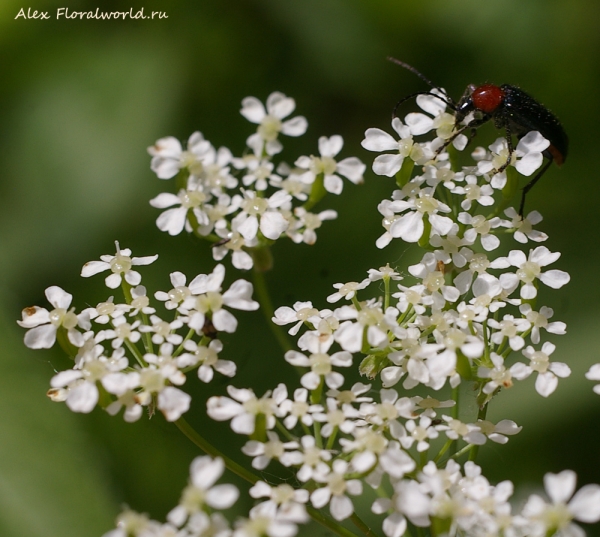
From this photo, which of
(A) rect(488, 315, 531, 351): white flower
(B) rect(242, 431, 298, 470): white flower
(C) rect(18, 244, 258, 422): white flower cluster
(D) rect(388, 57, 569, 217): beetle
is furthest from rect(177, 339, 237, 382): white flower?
(D) rect(388, 57, 569, 217): beetle

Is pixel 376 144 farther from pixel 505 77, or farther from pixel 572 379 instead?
pixel 505 77

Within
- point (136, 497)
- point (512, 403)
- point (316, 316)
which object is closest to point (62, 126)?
point (136, 497)

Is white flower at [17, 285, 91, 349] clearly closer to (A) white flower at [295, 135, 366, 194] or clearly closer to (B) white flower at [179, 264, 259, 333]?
(B) white flower at [179, 264, 259, 333]

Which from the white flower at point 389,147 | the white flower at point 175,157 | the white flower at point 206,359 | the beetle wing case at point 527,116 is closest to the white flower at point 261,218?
the white flower at point 175,157

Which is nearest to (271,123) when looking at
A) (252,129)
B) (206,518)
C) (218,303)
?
(218,303)

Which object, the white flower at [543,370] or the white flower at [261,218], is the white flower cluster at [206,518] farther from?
the white flower at [261,218]

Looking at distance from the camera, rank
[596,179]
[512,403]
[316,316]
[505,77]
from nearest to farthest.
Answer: [316,316]
[512,403]
[596,179]
[505,77]
